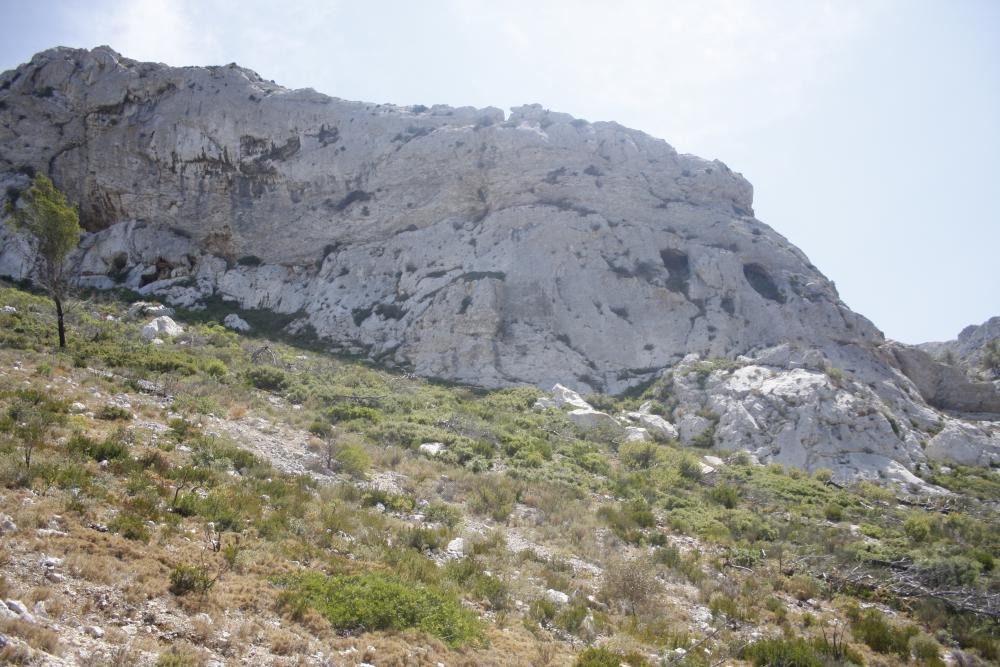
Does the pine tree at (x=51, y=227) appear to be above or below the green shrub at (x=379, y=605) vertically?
above

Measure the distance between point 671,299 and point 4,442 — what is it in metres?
27.7

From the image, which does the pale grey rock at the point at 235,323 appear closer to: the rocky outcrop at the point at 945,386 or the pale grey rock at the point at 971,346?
the rocky outcrop at the point at 945,386

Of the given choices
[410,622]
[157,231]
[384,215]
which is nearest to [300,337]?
[384,215]

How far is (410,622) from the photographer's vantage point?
21.5 feet

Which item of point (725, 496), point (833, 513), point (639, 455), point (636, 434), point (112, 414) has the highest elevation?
point (636, 434)

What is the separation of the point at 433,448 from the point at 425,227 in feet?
71.7

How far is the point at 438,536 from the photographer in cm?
969

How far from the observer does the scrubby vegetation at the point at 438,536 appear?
621 centimetres

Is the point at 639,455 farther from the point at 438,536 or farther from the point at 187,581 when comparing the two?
the point at 187,581

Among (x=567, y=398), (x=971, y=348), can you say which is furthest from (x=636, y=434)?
(x=971, y=348)

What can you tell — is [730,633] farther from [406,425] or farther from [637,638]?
[406,425]

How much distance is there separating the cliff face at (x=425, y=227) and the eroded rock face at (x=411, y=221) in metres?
0.13

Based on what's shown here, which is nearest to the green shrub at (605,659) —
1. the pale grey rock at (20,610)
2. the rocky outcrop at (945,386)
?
the pale grey rock at (20,610)

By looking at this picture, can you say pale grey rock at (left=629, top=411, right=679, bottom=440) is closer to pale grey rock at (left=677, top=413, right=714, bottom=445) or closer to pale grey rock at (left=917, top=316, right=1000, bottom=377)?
pale grey rock at (left=677, top=413, right=714, bottom=445)
